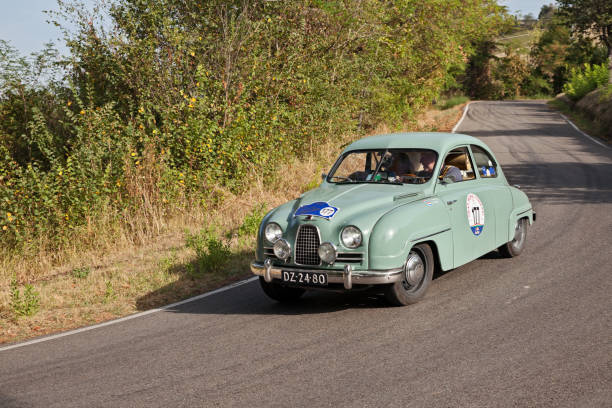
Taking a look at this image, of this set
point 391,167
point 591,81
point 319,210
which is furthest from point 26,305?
point 591,81

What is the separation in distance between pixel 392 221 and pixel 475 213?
1.69 m

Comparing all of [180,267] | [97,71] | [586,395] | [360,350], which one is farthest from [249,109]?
[586,395]

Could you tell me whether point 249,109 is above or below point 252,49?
below

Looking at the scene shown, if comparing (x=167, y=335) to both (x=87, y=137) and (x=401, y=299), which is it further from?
(x=87, y=137)

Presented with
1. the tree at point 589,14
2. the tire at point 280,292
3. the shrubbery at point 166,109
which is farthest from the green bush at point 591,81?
the tire at point 280,292

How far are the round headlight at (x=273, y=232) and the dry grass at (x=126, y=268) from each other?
5.82ft

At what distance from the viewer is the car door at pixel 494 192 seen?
25.6ft

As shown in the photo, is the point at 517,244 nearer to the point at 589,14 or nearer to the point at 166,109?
the point at 166,109

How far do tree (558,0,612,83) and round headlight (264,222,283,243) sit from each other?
39.5 meters

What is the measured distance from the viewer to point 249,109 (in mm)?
14719

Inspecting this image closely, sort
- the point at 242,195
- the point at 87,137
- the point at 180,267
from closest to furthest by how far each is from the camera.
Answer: the point at 180,267 → the point at 87,137 → the point at 242,195

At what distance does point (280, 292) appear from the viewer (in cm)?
696

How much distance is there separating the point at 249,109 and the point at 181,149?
2.68 metres

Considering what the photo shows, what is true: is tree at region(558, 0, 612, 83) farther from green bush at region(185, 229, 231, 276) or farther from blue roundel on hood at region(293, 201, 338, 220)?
blue roundel on hood at region(293, 201, 338, 220)
